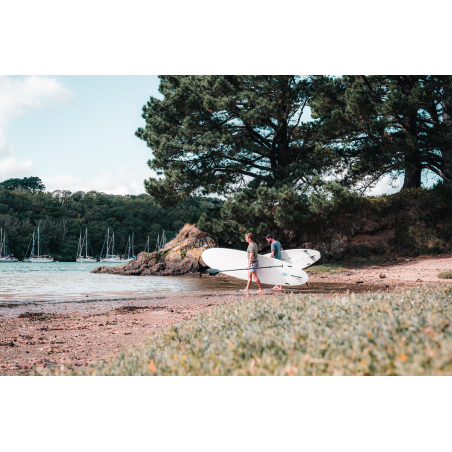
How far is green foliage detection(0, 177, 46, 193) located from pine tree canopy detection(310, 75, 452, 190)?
5800 cm

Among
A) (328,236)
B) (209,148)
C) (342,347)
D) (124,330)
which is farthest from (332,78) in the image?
(342,347)

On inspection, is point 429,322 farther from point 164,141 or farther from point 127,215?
point 127,215

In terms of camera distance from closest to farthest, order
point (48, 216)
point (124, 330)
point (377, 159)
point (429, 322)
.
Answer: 1. point (429, 322)
2. point (124, 330)
3. point (377, 159)
4. point (48, 216)

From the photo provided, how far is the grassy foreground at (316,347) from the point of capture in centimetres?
243

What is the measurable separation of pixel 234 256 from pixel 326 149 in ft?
34.4

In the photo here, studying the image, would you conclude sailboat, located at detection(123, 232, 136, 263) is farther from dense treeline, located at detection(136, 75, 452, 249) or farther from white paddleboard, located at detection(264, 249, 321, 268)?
white paddleboard, located at detection(264, 249, 321, 268)

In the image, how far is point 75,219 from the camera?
65.8 m

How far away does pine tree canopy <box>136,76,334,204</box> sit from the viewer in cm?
1739

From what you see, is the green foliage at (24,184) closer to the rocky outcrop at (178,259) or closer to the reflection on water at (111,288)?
the rocky outcrop at (178,259)

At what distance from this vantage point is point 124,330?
5.77m

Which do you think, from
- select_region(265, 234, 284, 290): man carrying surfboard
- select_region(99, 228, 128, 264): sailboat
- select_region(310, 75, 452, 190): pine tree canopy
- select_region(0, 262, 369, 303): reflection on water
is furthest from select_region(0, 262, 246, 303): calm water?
select_region(99, 228, 128, 264): sailboat

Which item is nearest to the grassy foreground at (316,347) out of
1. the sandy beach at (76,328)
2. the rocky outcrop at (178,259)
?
the sandy beach at (76,328)

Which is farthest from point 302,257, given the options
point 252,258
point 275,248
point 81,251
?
point 81,251

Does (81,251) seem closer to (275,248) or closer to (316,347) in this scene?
(275,248)
